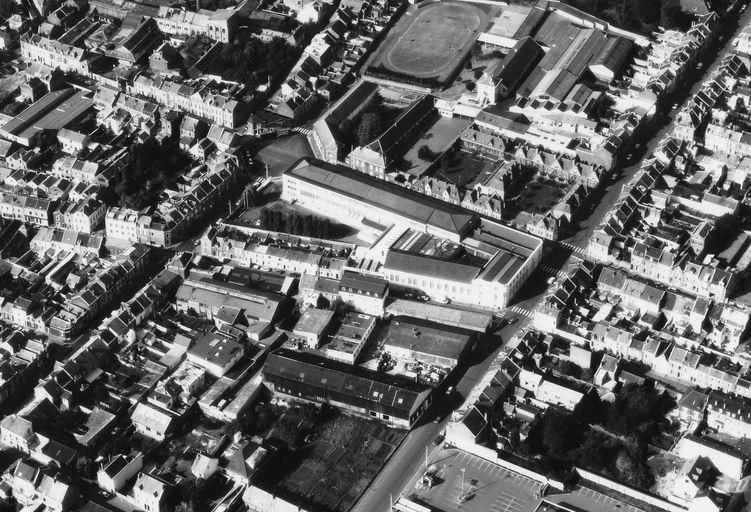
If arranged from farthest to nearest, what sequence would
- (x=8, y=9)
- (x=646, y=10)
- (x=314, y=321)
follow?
(x=8, y=9) → (x=646, y=10) → (x=314, y=321)

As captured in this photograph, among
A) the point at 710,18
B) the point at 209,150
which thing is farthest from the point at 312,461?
the point at 710,18

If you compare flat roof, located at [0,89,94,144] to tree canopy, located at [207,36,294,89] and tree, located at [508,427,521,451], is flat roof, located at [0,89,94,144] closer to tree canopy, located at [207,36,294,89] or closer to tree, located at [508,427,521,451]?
tree canopy, located at [207,36,294,89]

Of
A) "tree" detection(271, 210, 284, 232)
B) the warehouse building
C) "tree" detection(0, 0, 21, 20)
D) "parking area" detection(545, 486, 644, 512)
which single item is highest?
"tree" detection(0, 0, 21, 20)

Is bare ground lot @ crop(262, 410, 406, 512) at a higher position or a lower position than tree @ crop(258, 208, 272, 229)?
lower

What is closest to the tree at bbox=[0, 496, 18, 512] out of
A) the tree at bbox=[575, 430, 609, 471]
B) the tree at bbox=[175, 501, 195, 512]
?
the tree at bbox=[175, 501, 195, 512]

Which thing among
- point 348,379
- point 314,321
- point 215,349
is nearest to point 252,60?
point 314,321

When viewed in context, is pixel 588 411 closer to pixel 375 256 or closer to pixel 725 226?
pixel 375 256

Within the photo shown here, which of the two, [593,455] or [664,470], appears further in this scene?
[664,470]

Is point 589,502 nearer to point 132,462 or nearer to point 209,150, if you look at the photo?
point 132,462

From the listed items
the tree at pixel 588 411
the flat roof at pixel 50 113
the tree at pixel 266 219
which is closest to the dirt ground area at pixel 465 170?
the tree at pixel 266 219
